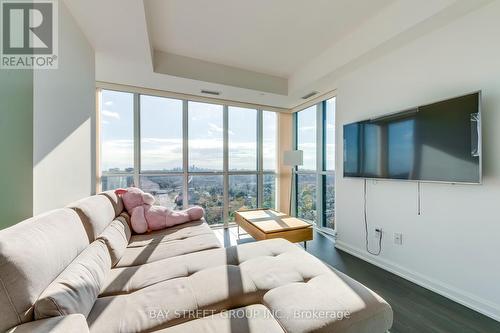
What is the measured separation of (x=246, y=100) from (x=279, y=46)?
139 cm

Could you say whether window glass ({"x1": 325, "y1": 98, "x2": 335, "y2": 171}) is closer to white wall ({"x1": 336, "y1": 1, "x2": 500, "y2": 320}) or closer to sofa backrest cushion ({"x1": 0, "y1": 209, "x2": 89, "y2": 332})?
white wall ({"x1": 336, "y1": 1, "x2": 500, "y2": 320})

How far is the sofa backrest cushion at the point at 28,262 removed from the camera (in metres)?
0.76

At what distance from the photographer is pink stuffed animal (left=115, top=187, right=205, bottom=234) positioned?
2.38 meters

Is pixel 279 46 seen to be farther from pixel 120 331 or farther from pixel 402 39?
pixel 120 331

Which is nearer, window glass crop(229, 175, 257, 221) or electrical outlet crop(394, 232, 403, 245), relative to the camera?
electrical outlet crop(394, 232, 403, 245)

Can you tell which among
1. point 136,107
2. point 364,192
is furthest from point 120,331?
point 136,107

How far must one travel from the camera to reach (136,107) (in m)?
3.44

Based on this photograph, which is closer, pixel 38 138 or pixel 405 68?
pixel 38 138

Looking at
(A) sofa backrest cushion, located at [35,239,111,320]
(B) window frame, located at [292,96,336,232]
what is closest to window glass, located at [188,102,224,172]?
(B) window frame, located at [292,96,336,232]

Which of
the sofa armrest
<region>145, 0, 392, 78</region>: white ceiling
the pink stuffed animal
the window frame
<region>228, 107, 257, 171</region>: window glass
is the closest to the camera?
the sofa armrest

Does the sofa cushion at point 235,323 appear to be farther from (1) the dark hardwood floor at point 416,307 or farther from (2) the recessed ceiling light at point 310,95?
(2) the recessed ceiling light at point 310,95

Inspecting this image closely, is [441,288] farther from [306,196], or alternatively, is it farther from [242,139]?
[242,139]

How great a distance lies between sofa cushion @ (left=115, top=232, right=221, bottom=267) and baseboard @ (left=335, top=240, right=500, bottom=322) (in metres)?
1.98
